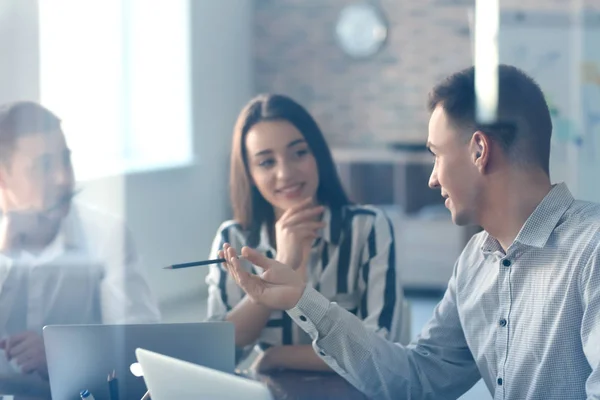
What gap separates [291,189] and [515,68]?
1.96 feet

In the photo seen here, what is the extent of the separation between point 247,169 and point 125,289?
1.17 feet

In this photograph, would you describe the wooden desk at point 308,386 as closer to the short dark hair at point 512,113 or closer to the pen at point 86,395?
the pen at point 86,395

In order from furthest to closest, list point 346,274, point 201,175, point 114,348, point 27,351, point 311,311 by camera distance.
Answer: point 201,175 → point 346,274 → point 27,351 → point 311,311 → point 114,348

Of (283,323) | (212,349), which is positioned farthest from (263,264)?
(283,323)

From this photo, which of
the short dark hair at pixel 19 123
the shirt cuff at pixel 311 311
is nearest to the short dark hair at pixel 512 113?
the shirt cuff at pixel 311 311

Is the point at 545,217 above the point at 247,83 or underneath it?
underneath

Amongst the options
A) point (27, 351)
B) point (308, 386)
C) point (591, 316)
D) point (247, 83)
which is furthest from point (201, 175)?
point (591, 316)

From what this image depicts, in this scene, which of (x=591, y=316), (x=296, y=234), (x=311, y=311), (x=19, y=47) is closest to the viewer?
(x=591, y=316)

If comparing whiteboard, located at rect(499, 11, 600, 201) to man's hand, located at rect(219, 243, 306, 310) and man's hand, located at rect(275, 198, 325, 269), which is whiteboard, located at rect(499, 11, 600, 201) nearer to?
man's hand, located at rect(275, 198, 325, 269)

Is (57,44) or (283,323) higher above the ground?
(57,44)

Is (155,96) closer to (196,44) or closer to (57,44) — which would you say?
(196,44)

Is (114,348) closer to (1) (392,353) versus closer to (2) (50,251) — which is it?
(1) (392,353)

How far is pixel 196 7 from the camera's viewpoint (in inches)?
191

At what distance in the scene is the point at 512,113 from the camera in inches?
52.4
